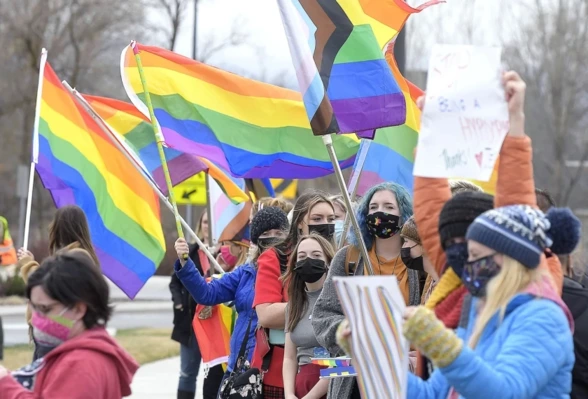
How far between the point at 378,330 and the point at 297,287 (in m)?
2.75

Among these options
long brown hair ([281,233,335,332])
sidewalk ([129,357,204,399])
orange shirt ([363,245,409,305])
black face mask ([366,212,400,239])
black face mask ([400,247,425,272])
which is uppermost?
black face mask ([366,212,400,239])

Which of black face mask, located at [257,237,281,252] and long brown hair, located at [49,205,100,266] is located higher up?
long brown hair, located at [49,205,100,266]

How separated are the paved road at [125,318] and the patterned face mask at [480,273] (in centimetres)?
1385

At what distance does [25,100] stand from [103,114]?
89.7ft

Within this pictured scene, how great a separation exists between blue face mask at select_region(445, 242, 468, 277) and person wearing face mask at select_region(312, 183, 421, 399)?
1.74 m

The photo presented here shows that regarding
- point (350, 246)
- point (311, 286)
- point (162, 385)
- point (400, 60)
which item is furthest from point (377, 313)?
point (162, 385)

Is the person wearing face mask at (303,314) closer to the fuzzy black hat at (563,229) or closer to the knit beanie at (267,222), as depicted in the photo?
the knit beanie at (267,222)

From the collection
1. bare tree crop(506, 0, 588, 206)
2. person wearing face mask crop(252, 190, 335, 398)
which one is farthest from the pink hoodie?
bare tree crop(506, 0, 588, 206)

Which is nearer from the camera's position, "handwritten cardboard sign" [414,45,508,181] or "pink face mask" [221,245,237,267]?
"handwritten cardboard sign" [414,45,508,181]

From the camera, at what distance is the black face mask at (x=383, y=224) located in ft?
17.5

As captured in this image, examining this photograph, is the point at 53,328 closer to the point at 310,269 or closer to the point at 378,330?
the point at 378,330

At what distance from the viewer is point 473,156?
344 centimetres

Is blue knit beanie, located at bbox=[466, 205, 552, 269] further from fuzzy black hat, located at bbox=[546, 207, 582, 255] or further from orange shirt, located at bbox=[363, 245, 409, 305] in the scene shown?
orange shirt, located at bbox=[363, 245, 409, 305]

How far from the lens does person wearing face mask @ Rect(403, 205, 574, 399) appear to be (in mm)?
2943
